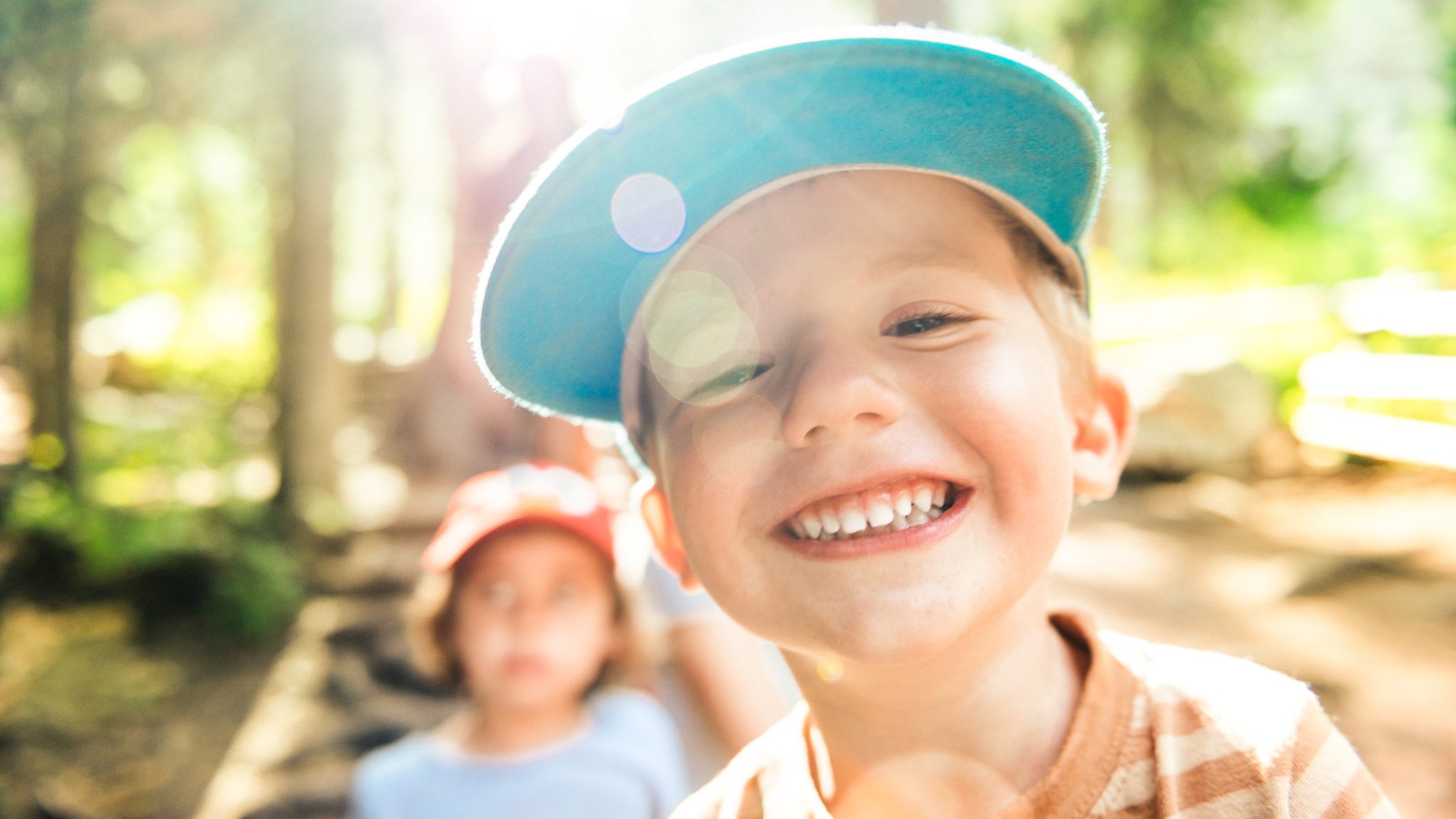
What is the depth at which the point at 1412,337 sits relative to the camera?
8445 mm

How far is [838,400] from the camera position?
3.04 ft

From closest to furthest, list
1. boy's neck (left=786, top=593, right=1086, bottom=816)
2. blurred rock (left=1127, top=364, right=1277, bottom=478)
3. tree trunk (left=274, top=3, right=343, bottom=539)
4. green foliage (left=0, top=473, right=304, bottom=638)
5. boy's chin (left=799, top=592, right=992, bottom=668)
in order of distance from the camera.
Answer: boy's chin (left=799, top=592, right=992, bottom=668)
boy's neck (left=786, top=593, right=1086, bottom=816)
green foliage (left=0, top=473, right=304, bottom=638)
tree trunk (left=274, top=3, right=343, bottom=539)
blurred rock (left=1127, top=364, right=1277, bottom=478)

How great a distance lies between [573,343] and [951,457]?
51cm

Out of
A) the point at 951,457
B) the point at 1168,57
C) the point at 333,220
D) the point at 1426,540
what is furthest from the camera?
the point at 1168,57

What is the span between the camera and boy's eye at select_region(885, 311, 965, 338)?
1006mm

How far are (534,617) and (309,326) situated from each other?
5562 millimetres

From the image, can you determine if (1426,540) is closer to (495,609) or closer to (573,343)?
(495,609)

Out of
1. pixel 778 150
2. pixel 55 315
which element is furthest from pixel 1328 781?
pixel 55 315

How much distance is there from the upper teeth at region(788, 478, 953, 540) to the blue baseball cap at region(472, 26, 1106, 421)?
0.34 metres

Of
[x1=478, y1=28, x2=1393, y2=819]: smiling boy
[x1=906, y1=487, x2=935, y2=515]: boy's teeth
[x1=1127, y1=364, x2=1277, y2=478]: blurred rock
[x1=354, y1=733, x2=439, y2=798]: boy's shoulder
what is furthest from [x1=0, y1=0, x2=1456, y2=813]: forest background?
[x1=354, y1=733, x2=439, y2=798]: boy's shoulder

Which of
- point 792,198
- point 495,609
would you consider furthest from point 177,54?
point 792,198

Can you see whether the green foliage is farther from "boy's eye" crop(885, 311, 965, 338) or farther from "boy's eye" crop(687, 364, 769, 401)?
"boy's eye" crop(885, 311, 965, 338)

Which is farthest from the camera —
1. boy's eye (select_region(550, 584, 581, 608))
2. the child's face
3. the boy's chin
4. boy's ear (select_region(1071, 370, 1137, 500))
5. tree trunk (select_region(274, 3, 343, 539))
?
tree trunk (select_region(274, 3, 343, 539))

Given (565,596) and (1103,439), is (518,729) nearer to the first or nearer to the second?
(565,596)
